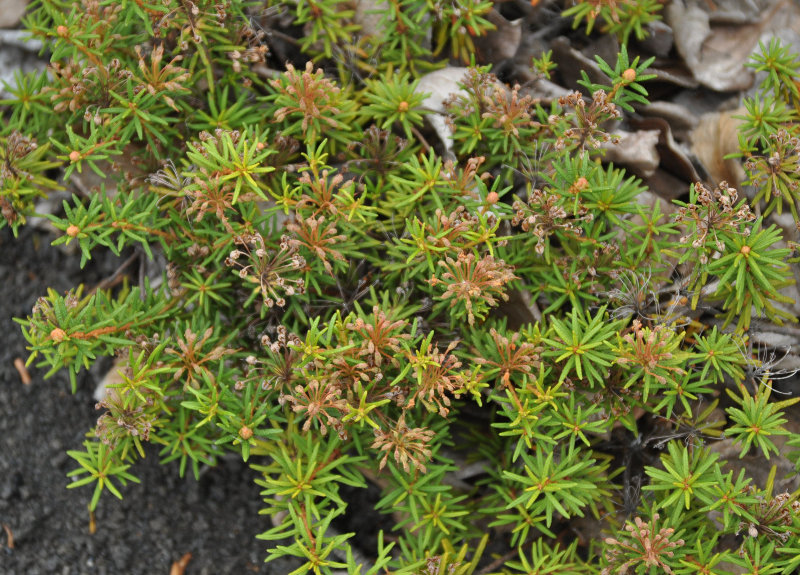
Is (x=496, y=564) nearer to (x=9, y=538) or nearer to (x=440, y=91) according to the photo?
(x=440, y=91)

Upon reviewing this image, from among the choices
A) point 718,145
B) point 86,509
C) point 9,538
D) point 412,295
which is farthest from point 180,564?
point 718,145

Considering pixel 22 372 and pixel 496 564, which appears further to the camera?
pixel 22 372

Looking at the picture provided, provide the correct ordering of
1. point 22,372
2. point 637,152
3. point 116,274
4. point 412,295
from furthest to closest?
point 22,372 → point 116,274 → point 637,152 → point 412,295

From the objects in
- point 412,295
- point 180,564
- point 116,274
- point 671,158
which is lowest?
point 180,564

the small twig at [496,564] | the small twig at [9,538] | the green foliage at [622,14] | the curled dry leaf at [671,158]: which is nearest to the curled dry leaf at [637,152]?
the curled dry leaf at [671,158]

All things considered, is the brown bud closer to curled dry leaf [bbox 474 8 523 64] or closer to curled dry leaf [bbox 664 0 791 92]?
curled dry leaf [bbox 474 8 523 64]
